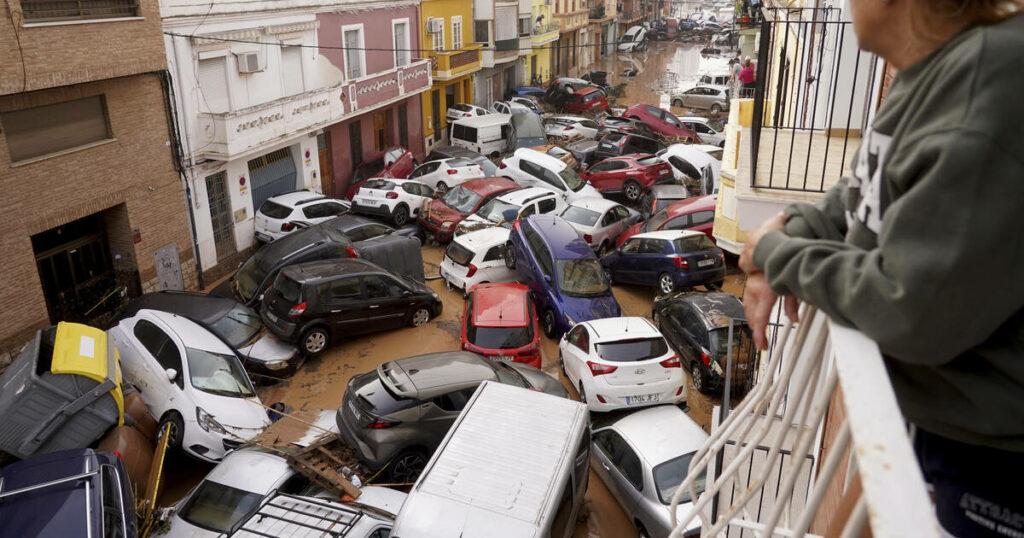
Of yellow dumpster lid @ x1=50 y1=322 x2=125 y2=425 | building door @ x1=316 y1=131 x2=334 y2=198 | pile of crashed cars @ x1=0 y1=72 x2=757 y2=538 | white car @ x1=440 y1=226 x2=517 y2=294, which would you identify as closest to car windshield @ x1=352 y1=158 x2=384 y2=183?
building door @ x1=316 y1=131 x2=334 y2=198

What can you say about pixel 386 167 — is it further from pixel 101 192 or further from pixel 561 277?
pixel 561 277

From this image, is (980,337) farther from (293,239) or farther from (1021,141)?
(293,239)

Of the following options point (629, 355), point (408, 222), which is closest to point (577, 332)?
point (629, 355)

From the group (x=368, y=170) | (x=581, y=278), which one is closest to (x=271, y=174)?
(x=368, y=170)

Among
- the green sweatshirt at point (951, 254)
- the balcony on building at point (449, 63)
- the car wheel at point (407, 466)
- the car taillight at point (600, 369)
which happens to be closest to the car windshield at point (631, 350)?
the car taillight at point (600, 369)

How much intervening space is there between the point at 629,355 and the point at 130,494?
687cm

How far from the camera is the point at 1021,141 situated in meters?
1.26

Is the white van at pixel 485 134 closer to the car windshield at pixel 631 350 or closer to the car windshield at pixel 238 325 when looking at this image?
the car windshield at pixel 238 325

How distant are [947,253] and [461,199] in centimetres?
1844

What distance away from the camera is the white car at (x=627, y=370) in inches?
438

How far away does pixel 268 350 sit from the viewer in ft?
41.0

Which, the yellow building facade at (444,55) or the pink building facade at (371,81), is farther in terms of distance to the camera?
the yellow building facade at (444,55)

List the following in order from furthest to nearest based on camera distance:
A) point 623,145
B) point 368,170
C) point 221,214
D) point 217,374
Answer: point 623,145
point 368,170
point 221,214
point 217,374

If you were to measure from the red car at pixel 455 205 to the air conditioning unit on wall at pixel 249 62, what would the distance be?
5546 millimetres
